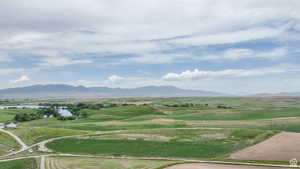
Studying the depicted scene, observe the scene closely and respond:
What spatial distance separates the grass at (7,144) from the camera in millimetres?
62031

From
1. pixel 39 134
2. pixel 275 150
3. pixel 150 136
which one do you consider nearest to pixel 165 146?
pixel 150 136

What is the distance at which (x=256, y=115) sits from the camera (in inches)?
4712

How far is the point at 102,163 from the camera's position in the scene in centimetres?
4672

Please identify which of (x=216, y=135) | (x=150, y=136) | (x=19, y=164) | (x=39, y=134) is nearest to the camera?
(x=19, y=164)

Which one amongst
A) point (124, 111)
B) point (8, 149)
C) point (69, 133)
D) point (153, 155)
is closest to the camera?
point (153, 155)

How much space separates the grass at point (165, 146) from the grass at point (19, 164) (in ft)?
36.3

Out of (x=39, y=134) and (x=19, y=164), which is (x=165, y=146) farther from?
(x=39, y=134)

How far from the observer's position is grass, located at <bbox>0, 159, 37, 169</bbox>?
46666mm

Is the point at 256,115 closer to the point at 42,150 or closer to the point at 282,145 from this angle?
the point at 282,145

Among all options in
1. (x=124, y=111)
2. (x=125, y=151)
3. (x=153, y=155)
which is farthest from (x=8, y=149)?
(x=124, y=111)

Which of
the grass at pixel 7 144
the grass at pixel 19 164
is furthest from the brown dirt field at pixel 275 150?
the grass at pixel 7 144

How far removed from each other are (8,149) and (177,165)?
154ft

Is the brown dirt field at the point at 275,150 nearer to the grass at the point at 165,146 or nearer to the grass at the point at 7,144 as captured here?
the grass at the point at 165,146

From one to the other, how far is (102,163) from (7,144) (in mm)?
39132
